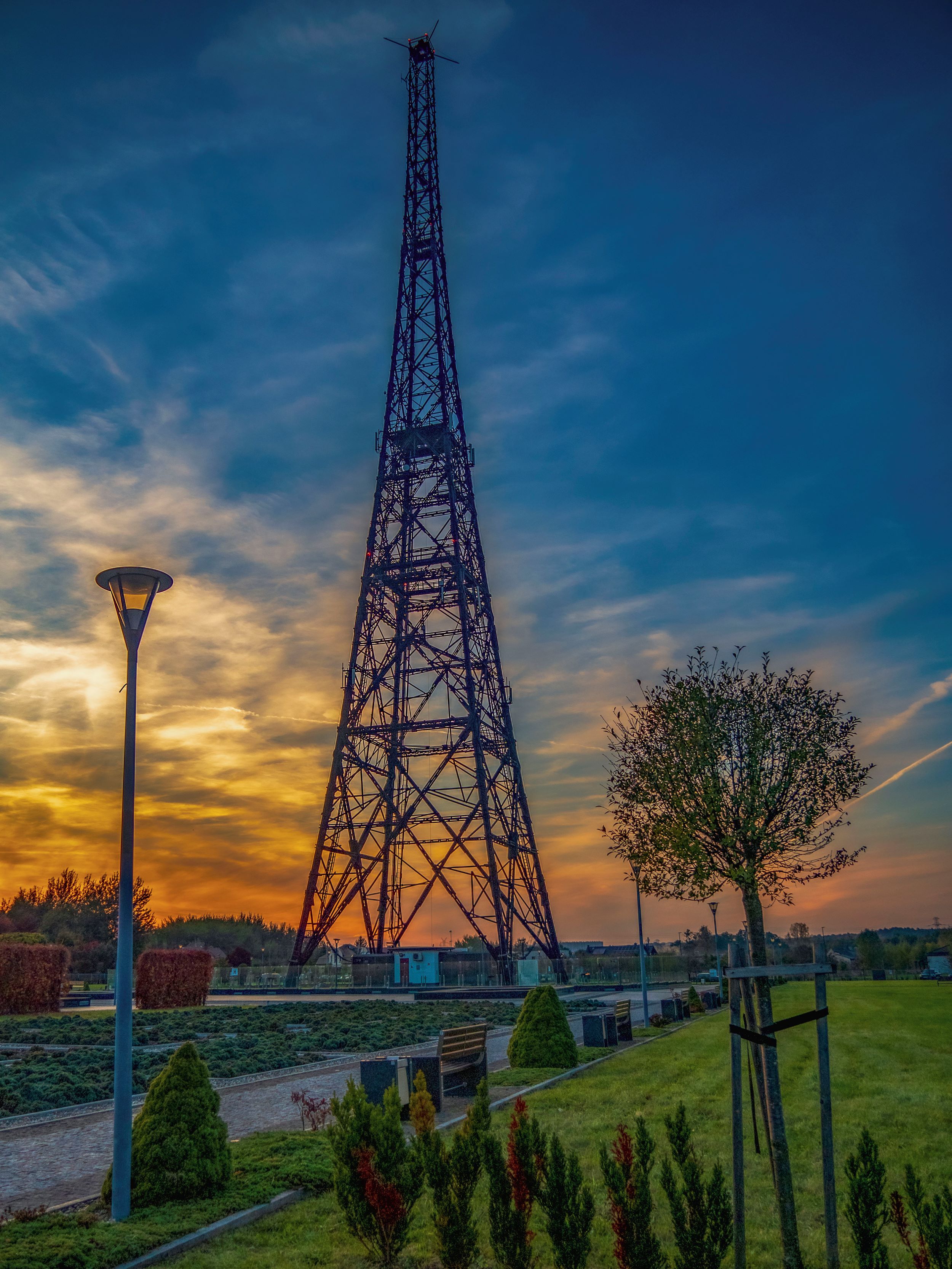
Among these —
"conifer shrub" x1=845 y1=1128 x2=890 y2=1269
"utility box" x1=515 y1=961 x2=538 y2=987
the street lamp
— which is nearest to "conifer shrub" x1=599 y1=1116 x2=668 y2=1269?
"conifer shrub" x1=845 y1=1128 x2=890 y2=1269

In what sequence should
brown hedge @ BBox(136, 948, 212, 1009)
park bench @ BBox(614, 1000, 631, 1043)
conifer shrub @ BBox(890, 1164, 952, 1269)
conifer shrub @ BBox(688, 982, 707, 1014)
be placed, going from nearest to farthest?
conifer shrub @ BBox(890, 1164, 952, 1269) → park bench @ BBox(614, 1000, 631, 1043) → conifer shrub @ BBox(688, 982, 707, 1014) → brown hedge @ BBox(136, 948, 212, 1009)

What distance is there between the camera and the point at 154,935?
9856 centimetres

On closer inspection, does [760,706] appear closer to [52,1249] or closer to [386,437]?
[52,1249]

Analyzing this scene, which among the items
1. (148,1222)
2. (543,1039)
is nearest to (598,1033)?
(543,1039)

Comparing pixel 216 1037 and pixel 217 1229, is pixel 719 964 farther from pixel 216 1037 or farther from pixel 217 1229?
pixel 217 1229

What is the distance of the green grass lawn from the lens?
19.7 ft

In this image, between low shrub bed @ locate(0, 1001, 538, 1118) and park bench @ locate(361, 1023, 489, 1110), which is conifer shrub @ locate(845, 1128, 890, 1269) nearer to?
park bench @ locate(361, 1023, 489, 1110)

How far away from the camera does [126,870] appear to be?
7.29 meters

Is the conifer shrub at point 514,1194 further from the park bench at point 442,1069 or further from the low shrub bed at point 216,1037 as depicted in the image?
the low shrub bed at point 216,1037

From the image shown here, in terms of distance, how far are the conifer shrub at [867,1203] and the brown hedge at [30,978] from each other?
1216 inches

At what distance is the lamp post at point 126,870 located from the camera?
654 cm

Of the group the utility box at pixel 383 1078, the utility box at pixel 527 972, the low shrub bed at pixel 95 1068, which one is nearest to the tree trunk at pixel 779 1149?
the utility box at pixel 383 1078

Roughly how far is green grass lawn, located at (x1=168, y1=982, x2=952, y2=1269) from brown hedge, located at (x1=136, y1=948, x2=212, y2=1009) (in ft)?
60.5

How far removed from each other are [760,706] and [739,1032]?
4.31 meters
